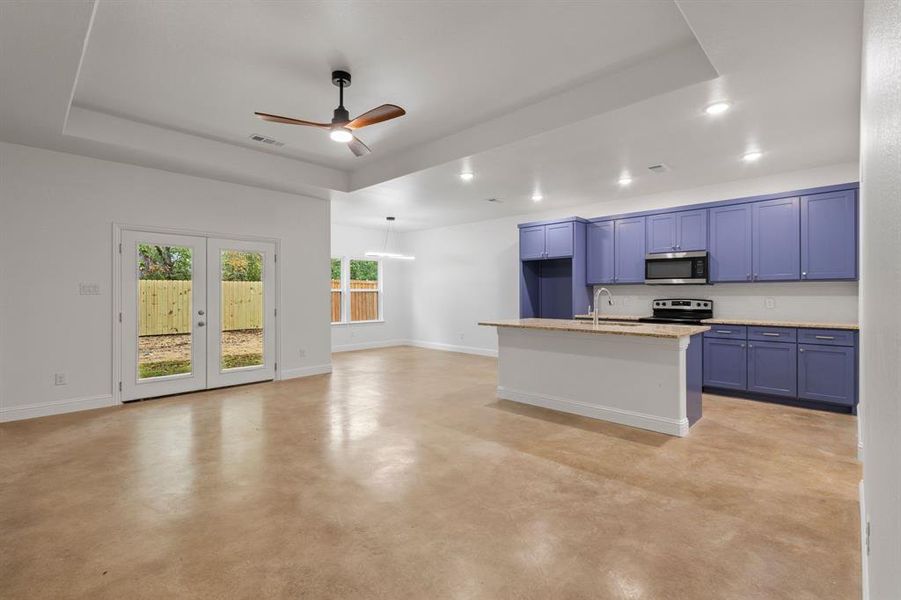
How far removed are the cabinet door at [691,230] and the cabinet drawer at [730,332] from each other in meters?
1.11

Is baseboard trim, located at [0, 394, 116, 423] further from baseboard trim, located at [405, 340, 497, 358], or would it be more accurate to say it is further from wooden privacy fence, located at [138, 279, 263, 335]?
baseboard trim, located at [405, 340, 497, 358]

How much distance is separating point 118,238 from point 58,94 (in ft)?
6.62

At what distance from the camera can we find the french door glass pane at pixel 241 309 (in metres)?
5.86

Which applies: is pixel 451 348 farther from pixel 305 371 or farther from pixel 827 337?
pixel 827 337

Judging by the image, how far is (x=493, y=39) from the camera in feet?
10.2

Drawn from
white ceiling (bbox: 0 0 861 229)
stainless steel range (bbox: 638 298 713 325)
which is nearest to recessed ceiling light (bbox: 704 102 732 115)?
white ceiling (bbox: 0 0 861 229)

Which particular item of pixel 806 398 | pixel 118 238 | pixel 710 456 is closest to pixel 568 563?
pixel 710 456

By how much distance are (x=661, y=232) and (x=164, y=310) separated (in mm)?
6755

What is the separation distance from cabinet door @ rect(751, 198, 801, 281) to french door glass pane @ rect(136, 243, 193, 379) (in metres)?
7.25

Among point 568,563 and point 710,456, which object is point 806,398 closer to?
point 710,456

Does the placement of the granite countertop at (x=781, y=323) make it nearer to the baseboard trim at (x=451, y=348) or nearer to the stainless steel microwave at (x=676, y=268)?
the stainless steel microwave at (x=676, y=268)

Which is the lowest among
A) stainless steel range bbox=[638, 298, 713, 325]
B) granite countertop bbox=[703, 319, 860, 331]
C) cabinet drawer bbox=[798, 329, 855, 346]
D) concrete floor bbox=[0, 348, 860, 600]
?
concrete floor bbox=[0, 348, 860, 600]

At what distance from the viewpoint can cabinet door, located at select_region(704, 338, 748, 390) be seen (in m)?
5.20

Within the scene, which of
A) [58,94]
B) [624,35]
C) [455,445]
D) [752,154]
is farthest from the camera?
[752,154]
